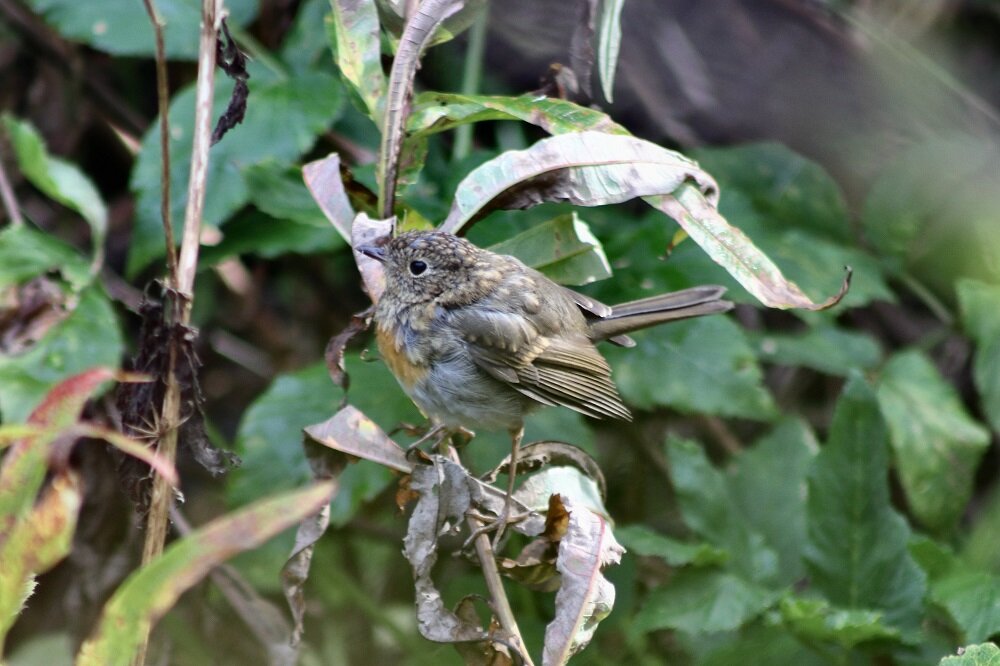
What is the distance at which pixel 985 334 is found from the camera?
280 cm

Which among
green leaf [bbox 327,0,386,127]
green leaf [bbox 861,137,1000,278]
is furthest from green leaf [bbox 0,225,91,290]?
green leaf [bbox 861,137,1000,278]

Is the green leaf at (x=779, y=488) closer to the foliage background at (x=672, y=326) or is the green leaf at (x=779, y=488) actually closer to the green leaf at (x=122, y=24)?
the foliage background at (x=672, y=326)

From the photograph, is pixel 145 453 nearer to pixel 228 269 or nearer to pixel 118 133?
pixel 118 133

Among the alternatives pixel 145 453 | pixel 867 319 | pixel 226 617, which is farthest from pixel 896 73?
pixel 145 453

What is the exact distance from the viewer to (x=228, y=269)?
3.57 metres

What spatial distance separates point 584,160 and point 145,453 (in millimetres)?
879

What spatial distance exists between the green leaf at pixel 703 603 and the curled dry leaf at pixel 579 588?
77cm

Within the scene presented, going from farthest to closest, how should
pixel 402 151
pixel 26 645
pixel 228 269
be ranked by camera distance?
pixel 228 269 → pixel 26 645 → pixel 402 151

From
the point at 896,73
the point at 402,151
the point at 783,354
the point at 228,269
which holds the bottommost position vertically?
the point at 228,269

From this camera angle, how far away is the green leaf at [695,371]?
2615mm

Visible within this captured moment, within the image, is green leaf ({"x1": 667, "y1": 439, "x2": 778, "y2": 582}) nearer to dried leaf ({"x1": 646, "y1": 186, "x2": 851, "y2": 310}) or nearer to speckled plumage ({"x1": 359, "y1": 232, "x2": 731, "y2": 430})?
speckled plumage ({"x1": 359, "y1": 232, "x2": 731, "y2": 430})

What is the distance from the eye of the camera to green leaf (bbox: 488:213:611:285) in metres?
1.93

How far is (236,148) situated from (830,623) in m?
1.75

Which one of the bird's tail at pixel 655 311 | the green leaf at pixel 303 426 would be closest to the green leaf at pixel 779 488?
the bird's tail at pixel 655 311
